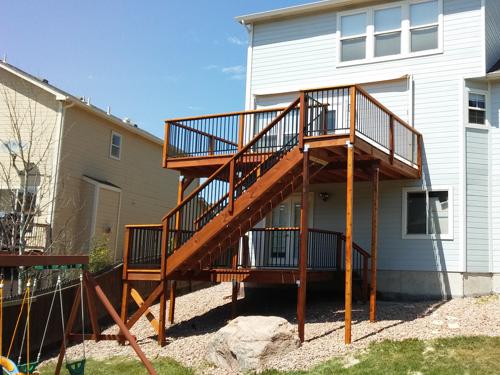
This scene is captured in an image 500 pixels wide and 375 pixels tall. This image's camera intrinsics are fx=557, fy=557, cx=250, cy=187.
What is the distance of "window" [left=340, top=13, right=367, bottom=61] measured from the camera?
52.8 feet

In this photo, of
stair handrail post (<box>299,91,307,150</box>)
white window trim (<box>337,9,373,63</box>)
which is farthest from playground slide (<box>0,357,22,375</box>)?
white window trim (<box>337,9,373,63</box>)

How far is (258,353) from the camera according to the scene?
968 cm

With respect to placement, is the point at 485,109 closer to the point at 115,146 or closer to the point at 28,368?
the point at 28,368

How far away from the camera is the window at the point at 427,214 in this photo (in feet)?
47.0

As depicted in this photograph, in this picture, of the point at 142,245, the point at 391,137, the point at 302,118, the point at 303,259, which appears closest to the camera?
the point at 303,259

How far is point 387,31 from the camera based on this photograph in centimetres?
1571

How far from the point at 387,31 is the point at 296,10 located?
2.87m

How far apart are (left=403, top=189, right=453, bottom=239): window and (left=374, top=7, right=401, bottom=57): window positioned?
406 centimetres

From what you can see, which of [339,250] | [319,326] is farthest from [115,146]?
[319,326]

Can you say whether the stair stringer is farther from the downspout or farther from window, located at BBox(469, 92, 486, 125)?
the downspout

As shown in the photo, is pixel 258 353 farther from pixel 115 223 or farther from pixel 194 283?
pixel 115 223

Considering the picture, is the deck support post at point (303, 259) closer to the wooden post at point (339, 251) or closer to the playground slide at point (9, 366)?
the wooden post at point (339, 251)

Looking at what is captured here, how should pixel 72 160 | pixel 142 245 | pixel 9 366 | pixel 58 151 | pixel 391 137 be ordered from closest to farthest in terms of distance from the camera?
pixel 9 366 → pixel 391 137 → pixel 142 245 → pixel 58 151 → pixel 72 160

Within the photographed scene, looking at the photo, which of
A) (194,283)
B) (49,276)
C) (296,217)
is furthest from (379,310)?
(49,276)
